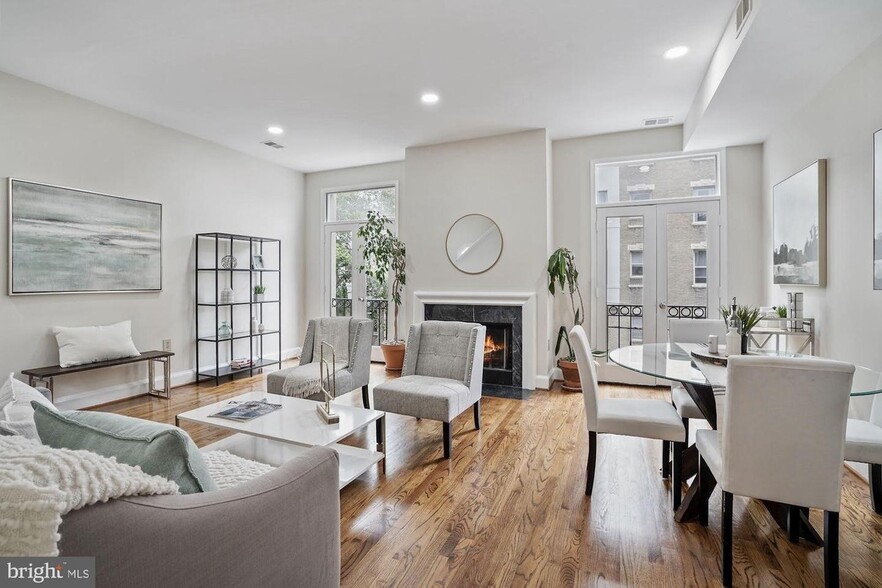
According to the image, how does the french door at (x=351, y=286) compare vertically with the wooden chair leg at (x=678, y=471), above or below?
above

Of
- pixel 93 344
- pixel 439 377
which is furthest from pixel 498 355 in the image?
pixel 93 344

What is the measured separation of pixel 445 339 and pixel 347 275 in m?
3.31

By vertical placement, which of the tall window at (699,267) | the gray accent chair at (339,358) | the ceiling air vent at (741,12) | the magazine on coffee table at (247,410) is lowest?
the magazine on coffee table at (247,410)

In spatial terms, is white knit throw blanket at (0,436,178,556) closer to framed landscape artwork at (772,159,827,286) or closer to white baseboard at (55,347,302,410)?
white baseboard at (55,347,302,410)

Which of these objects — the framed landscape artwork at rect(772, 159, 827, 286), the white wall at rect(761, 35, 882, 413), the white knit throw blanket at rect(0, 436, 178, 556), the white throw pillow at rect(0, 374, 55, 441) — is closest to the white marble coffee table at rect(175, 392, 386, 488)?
the white throw pillow at rect(0, 374, 55, 441)

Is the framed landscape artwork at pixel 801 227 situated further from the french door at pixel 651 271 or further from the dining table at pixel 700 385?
the dining table at pixel 700 385

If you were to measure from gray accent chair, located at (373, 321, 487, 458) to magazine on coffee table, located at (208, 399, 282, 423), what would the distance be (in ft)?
2.25

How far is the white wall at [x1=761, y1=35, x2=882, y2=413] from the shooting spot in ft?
8.14

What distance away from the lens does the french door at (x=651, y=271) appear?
4461 millimetres

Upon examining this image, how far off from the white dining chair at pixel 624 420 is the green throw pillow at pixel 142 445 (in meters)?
1.82

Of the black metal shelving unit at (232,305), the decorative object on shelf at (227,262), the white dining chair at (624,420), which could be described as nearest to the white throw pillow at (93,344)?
the black metal shelving unit at (232,305)

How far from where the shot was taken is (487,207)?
16.0 ft

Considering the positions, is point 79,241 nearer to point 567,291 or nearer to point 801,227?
point 567,291

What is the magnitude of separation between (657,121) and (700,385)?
335cm
